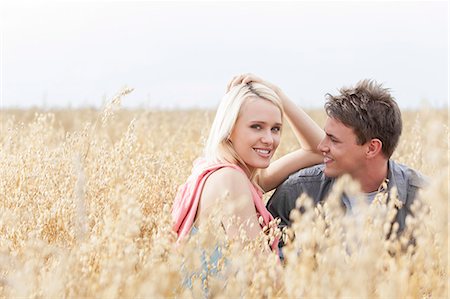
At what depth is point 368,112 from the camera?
3760 millimetres

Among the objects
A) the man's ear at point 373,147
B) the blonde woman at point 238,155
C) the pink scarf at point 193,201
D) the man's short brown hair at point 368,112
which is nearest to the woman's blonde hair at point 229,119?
the blonde woman at point 238,155

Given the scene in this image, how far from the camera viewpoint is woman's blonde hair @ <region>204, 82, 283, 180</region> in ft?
11.3

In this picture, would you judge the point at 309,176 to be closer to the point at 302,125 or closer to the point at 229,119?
the point at 302,125

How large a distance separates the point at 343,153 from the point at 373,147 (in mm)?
168

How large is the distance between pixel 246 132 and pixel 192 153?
236 centimetres

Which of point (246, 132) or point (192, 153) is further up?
point (246, 132)

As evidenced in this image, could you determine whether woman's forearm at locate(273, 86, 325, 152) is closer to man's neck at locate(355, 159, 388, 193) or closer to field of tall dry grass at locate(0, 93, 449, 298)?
man's neck at locate(355, 159, 388, 193)

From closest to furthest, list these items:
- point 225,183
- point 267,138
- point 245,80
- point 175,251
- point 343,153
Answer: point 175,251 → point 225,183 → point 267,138 → point 245,80 → point 343,153

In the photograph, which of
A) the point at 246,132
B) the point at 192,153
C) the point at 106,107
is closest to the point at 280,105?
the point at 246,132

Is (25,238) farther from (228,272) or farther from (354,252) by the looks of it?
(354,252)

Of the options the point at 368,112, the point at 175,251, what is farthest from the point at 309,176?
the point at 175,251

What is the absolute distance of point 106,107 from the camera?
348cm

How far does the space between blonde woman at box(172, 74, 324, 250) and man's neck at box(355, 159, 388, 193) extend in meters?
0.57

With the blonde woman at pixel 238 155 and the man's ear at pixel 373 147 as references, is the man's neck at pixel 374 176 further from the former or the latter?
the blonde woman at pixel 238 155
